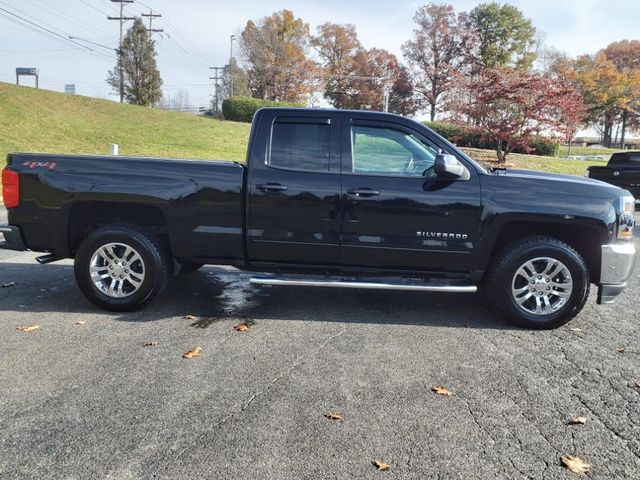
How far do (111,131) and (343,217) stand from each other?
87.9 ft

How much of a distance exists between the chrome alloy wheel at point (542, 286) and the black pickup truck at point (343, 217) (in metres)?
0.01

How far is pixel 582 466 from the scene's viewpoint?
267 cm

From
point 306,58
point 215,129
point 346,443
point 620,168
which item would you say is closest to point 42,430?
point 346,443

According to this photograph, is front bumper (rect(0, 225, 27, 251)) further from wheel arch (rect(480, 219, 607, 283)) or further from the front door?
wheel arch (rect(480, 219, 607, 283))

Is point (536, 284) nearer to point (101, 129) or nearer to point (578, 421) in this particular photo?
point (578, 421)

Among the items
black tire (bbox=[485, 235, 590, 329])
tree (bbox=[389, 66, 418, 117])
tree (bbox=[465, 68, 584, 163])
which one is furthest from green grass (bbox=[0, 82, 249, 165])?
tree (bbox=[389, 66, 418, 117])

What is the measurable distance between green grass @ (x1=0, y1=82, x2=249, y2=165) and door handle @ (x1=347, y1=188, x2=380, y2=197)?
19.8m

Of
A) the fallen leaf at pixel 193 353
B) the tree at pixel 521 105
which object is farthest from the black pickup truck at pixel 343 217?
the tree at pixel 521 105

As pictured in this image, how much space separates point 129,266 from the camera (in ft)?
16.3

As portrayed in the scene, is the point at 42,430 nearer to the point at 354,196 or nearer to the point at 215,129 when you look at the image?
the point at 354,196

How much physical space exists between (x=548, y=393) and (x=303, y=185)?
2599 mm

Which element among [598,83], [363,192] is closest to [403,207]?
[363,192]

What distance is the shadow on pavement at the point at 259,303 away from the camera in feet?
16.3

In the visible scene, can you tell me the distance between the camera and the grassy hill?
79.6 ft
